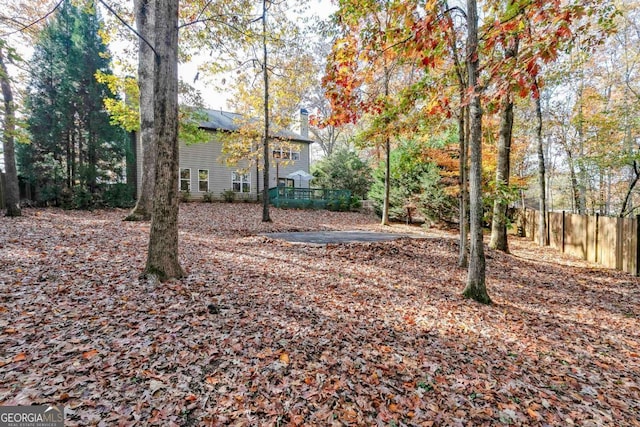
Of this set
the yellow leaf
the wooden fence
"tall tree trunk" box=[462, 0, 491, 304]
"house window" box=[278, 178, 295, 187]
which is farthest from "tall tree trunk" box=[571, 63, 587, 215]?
the yellow leaf

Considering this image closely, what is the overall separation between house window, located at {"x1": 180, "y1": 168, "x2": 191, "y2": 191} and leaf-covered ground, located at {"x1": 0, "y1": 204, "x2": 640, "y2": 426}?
13.2m

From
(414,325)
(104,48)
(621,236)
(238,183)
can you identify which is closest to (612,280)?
(621,236)

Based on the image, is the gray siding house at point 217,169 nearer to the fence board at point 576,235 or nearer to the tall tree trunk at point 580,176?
the tall tree trunk at point 580,176

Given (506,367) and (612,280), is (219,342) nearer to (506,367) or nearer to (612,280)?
(506,367)

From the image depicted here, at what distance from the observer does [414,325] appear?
13.9ft

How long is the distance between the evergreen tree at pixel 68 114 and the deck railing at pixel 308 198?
8851 mm

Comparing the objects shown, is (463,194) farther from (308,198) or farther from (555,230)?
(308,198)

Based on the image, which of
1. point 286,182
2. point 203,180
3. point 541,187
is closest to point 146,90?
point 203,180

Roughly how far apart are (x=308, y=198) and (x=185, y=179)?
26.0 feet

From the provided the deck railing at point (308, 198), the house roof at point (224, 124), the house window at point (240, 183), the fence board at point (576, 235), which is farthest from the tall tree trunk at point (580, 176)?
the house window at point (240, 183)

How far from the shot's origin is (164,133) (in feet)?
14.0

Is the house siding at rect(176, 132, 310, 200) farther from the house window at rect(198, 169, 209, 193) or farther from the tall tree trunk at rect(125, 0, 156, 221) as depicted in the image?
the tall tree trunk at rect(125, 0, 156, 221)

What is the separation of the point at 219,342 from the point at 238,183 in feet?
63.9

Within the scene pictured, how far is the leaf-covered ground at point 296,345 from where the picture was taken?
2377 millimetres
